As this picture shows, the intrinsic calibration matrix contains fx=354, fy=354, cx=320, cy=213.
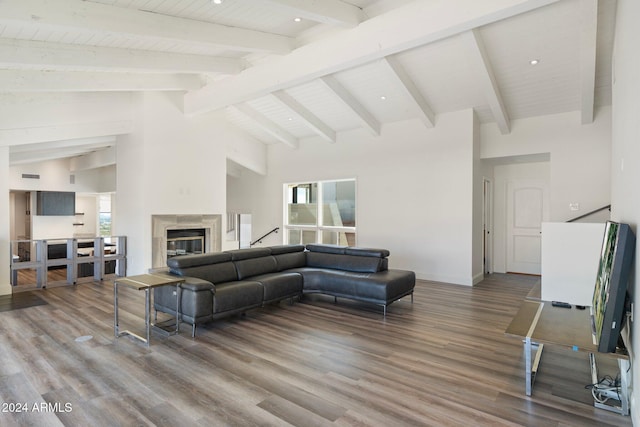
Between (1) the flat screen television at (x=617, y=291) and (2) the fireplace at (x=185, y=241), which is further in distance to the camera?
(2) the fireplace at (x=185, y=241)

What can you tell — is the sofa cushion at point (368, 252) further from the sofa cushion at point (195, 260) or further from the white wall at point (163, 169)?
the white wall at point (163, 169)

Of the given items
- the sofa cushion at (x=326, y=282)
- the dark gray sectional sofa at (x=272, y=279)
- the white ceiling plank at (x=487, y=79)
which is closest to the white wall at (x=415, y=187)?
the white ceiling plank at (x=487, y=79)

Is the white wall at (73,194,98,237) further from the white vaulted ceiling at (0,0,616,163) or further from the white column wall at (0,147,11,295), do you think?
the white column wall at (0,147,11,295)

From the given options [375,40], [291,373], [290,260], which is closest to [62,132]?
[290,260]

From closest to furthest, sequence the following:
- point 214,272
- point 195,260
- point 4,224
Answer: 1. point 195,260
2. point 214,272
3. point 4,224

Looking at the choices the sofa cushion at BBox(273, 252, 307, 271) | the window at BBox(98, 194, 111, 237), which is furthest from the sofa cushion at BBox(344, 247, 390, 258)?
the window at BBox(98, 194, 111, 237)

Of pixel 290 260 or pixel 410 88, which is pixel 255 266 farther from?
pixel 410 88

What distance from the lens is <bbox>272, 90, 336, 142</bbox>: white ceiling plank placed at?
669 cm

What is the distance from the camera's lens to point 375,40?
4.20 metres

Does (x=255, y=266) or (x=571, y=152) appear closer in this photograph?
(x=255, y=266)

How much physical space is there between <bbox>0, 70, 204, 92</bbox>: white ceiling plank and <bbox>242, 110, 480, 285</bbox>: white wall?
3.71 metres

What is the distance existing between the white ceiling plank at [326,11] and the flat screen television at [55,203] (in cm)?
910

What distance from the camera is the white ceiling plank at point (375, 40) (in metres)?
3.55

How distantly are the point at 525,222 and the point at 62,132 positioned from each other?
8.92m
